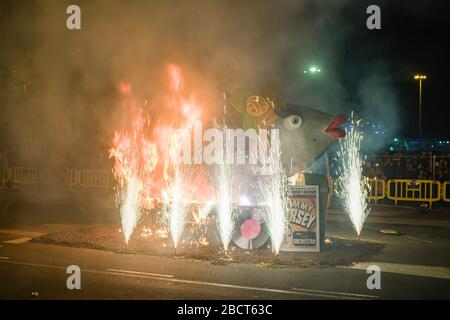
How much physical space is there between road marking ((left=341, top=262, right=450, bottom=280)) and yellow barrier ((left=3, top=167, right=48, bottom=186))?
12.4 meters

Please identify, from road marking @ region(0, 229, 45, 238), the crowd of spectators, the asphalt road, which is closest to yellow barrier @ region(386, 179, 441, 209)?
the crowd of spectators

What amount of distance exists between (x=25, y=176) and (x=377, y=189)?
10651 mm

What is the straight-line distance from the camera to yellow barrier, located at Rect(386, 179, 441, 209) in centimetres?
1243

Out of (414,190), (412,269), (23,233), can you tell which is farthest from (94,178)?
(412,269)

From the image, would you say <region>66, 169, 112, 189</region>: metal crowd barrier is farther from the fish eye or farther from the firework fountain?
the fish eye

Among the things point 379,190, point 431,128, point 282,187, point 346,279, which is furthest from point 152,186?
point 431,128

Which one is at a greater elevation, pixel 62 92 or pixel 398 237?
pixel 62 92

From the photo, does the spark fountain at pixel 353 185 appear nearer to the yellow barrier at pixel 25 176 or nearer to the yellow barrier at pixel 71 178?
the yellow barrier at pixel 71 178

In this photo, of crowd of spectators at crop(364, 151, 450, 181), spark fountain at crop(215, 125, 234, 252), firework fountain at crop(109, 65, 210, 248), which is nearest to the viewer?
spark fountain at crop(215, 125, 234, 252)

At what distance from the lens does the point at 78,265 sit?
19.4 ft

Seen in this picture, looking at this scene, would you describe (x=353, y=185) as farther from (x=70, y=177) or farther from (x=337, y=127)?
(x=70, y=177)

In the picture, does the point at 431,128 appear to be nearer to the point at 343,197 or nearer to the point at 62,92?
the point at 343,197
